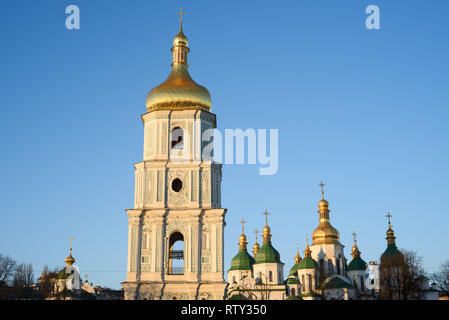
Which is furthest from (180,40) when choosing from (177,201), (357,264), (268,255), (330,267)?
(357,264)

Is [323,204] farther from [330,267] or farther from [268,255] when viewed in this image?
[268,255]

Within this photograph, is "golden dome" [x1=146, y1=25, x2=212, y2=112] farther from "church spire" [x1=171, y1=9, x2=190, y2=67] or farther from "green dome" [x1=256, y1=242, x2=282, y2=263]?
"green dome" [x1=256, y1=242, x2=282, y2=263]

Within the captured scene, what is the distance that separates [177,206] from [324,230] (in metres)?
26.1

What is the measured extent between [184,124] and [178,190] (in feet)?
13.5

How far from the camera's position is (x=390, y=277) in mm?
43438

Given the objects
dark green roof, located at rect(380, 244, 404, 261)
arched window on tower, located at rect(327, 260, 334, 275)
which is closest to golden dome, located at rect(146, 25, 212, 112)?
arched window on tower, located at rect(327, 260, 334, 275)

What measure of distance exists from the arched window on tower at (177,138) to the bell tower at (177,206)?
0.23 ft

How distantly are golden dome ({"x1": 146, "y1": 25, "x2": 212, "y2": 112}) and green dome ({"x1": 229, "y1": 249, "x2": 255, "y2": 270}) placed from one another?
2191 centimetres

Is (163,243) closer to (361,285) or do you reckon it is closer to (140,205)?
(140,205)
